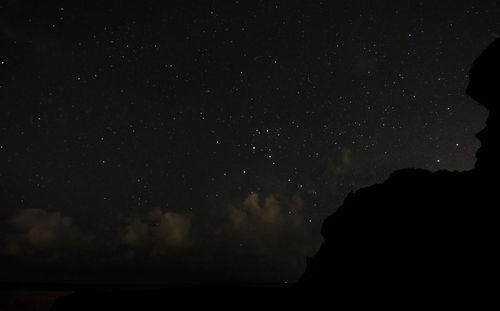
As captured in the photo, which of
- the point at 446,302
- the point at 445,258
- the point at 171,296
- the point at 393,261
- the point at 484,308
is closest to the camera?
the point at 484,308

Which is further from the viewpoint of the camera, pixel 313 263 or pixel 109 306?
pixel 313 263

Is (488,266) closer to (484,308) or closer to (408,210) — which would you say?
(484,308)

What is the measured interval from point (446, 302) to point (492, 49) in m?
8.62

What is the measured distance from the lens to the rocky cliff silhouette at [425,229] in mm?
7195

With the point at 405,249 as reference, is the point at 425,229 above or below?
above

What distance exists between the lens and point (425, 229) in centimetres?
805

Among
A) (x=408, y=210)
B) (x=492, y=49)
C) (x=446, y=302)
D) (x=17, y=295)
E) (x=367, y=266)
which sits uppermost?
(x=492, y=49)

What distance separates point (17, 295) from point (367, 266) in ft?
137

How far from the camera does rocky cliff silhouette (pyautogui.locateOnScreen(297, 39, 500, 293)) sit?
23.6 ft

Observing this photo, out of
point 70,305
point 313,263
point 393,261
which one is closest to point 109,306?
point 70,305

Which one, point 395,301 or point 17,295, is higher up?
point 395,301

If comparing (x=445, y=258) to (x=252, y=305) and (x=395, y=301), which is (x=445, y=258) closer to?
(x=395, y=301)

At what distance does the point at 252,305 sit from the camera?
30.3 ft

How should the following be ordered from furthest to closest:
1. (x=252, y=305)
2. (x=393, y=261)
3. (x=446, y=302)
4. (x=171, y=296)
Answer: (x=171, y=296), (x=252, y=305), (x=393, y=261), (x=446, y=302)
